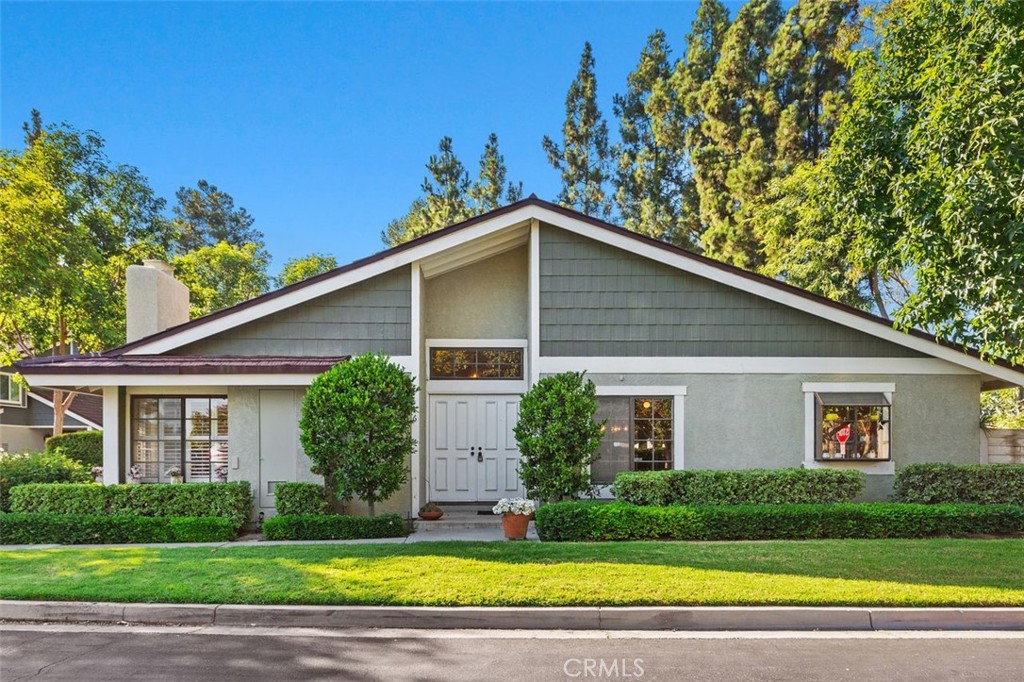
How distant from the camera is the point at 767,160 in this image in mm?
21375

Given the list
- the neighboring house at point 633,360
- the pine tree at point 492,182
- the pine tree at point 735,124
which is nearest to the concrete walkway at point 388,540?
the neighboring house at point 633,360

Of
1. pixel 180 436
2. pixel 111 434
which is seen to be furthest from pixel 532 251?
pixel 111 434

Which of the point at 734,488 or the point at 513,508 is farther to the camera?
the point at 734,488

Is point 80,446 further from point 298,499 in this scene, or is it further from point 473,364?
point 473,364

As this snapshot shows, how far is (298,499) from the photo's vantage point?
9.92 metres

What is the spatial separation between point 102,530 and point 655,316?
9.87 m

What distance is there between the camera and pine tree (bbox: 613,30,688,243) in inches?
1027

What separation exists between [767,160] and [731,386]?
43.8 ft

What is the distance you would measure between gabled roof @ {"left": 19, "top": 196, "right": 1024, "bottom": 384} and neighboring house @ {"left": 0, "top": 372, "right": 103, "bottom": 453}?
18.1 metres

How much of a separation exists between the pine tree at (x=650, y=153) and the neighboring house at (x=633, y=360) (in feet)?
50.0

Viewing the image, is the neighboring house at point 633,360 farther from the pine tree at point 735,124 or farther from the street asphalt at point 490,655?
the pine tree at point 735,124

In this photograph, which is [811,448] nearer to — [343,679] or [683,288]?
[683,288]

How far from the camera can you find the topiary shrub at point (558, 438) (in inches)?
390

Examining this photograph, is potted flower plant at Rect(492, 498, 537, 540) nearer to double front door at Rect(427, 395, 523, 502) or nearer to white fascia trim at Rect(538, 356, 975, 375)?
double front door at Rect(427, 395, 523, 502)
